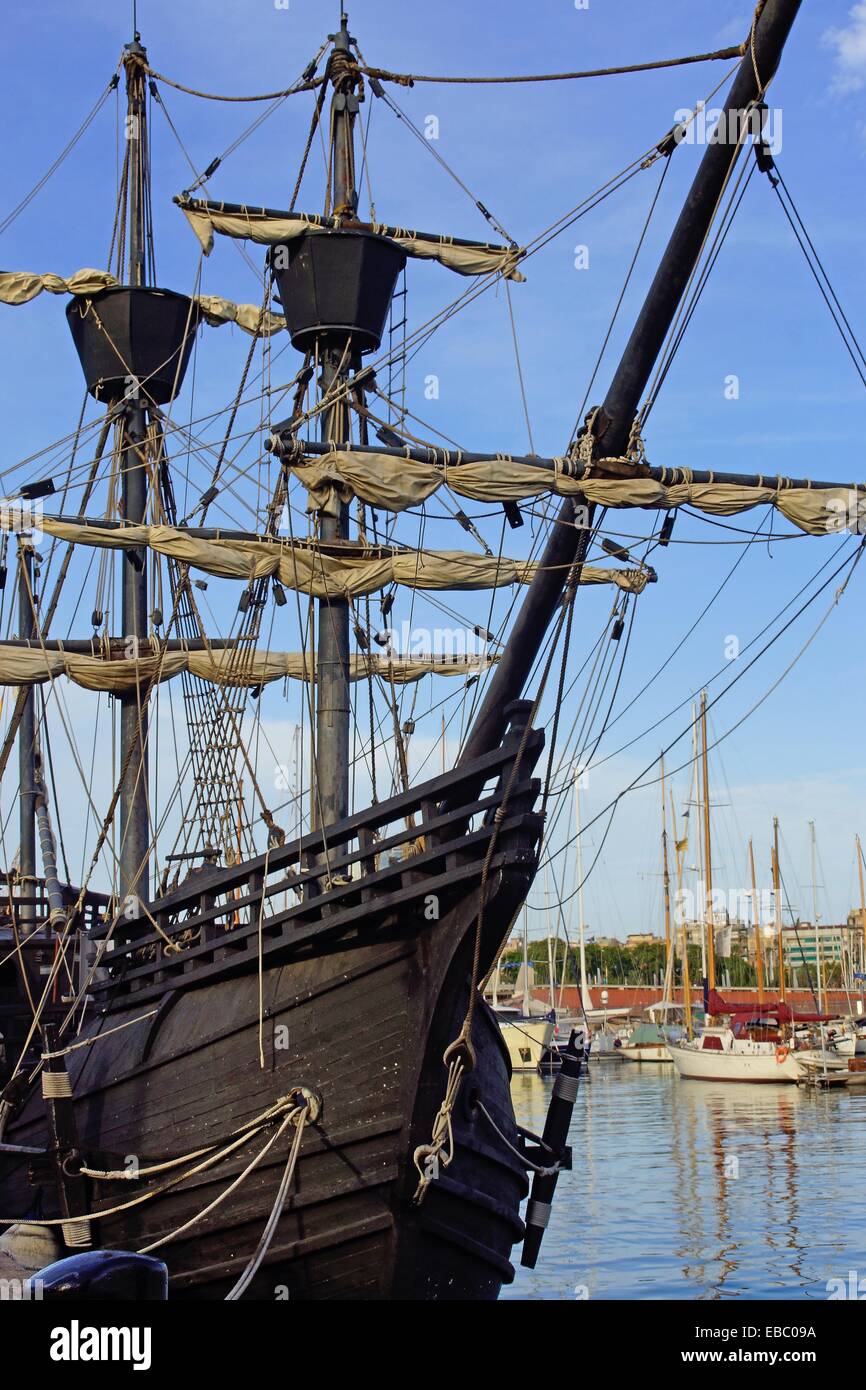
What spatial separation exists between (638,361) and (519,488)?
216 cm

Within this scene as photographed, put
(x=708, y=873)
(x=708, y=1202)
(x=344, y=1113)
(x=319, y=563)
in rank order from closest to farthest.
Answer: (x=344, y=1113) → (x=319, y=563) → (x=708, y=1202) → (x=708, y=873)

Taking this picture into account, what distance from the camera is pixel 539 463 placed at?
15.0 metres

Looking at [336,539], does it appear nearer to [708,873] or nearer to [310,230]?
[310,230]

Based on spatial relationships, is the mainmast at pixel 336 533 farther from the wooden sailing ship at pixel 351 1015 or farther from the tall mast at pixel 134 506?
the tall mast at pixel 134 506

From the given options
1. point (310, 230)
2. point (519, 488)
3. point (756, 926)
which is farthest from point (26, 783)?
point (756, 926)

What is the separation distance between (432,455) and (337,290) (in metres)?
7.68

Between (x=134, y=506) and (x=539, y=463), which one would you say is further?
(x=134, y=506)

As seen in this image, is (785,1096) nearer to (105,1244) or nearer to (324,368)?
(324,368)

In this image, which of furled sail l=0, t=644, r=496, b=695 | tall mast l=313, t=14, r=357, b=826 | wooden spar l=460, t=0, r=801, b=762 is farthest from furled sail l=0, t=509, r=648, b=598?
wooden spar l=460, t=0, r=801, b=762

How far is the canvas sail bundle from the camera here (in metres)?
14.8

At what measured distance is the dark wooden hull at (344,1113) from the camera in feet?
40.9

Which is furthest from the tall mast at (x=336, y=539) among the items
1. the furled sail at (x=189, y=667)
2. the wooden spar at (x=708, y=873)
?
the wooden spar at (x=708, y=873)

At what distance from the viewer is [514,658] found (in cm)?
1388

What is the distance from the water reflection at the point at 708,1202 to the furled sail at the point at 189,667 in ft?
29.0
